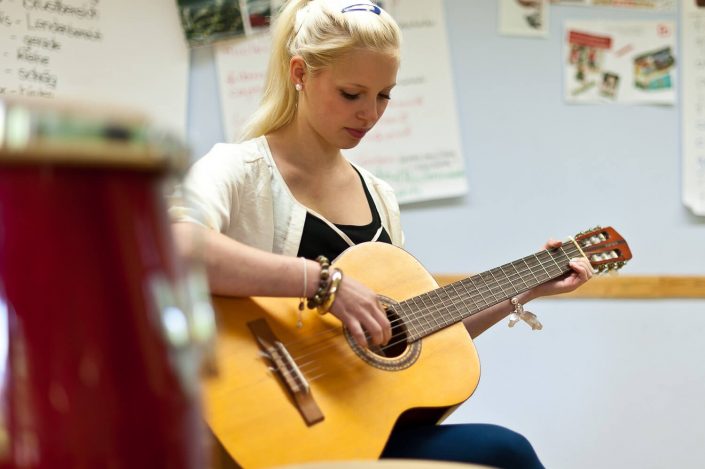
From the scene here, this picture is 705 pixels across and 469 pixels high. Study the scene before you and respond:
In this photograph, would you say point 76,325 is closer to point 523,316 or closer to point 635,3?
point 523,316

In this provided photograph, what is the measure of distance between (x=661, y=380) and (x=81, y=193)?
→ 2.22 metres

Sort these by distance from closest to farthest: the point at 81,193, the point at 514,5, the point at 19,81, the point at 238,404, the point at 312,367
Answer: the point at 81,193 → the point at 238,404 → the point at 312,367 → the point at 19,81 → the point at 514,5

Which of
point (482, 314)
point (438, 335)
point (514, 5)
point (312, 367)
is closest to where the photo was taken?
point (312, 367)

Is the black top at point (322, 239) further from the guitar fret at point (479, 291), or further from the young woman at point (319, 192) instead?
the guitar fret at point (479, 291)

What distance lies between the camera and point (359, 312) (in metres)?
1.17

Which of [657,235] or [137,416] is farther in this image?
[657,235]

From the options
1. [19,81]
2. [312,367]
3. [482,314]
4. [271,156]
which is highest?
[19,81]

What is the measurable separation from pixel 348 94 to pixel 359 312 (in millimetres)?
420

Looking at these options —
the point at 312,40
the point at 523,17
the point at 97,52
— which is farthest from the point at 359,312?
the point at 523,17

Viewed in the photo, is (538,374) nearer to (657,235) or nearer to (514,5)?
(657,235)

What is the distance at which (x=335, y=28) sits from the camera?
1.32 meters

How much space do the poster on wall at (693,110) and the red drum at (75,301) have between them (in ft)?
7.26

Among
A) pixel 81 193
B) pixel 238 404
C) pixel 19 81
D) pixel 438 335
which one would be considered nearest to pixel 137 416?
pixel 81 193

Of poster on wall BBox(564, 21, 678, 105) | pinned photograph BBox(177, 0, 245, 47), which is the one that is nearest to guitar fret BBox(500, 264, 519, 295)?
poster on wall BBox(564, 21, 678, 105)
